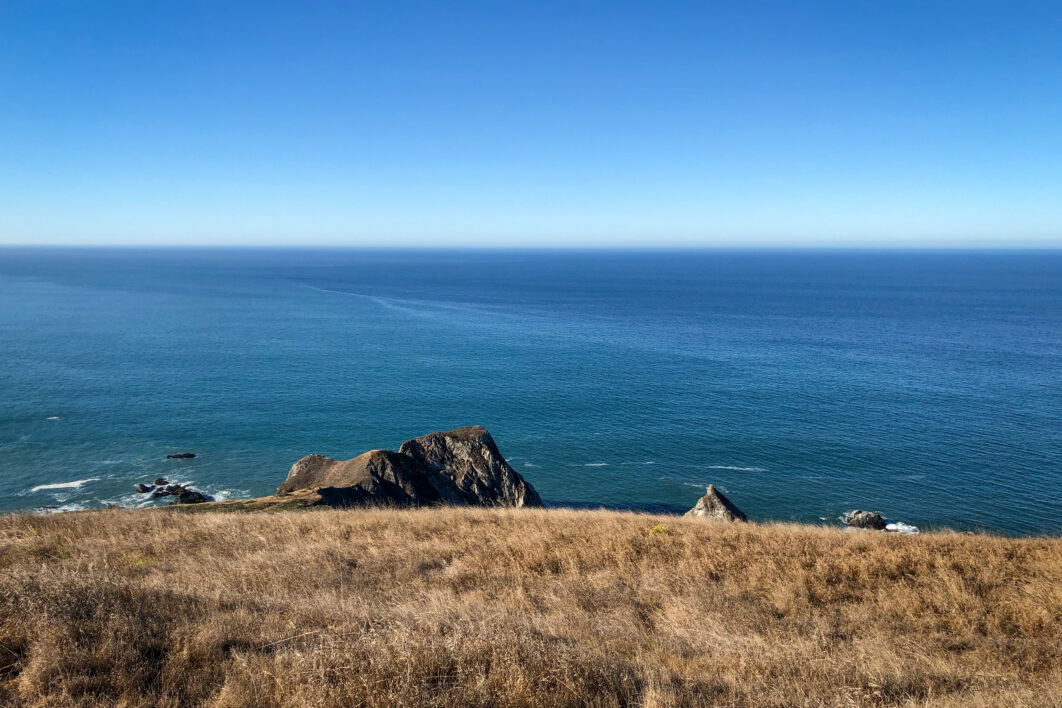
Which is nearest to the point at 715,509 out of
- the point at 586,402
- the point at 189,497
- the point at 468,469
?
the point at 468,469

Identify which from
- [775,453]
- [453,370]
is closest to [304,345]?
[453,370]

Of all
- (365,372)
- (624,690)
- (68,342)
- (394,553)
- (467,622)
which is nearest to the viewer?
(624,690)

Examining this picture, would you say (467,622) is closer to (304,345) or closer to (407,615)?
(407,615)

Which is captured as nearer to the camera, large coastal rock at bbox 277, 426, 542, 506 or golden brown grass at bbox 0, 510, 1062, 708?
golden brown grass at bbox 0, 510, 1062, 708

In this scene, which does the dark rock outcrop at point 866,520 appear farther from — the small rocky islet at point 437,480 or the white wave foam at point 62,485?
the white wave foam at point 62,485

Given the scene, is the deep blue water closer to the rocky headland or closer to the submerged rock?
the submerged rock

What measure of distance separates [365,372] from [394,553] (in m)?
62.6

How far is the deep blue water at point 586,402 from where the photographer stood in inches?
1772

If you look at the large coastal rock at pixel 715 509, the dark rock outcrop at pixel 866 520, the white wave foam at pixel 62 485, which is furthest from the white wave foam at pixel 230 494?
the dark rock outcrop at pixel 866 520

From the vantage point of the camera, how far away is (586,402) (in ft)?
210

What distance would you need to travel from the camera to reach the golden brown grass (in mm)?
7355

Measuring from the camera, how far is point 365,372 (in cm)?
7506

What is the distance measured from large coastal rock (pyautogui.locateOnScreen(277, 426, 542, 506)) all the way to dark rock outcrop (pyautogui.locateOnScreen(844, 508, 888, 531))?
67.8 ft

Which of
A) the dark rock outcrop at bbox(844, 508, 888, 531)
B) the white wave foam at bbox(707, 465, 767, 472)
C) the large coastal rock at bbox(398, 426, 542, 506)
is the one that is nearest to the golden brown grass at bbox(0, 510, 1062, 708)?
the large coastal rock at bbox(398, 426, 542, 506)
